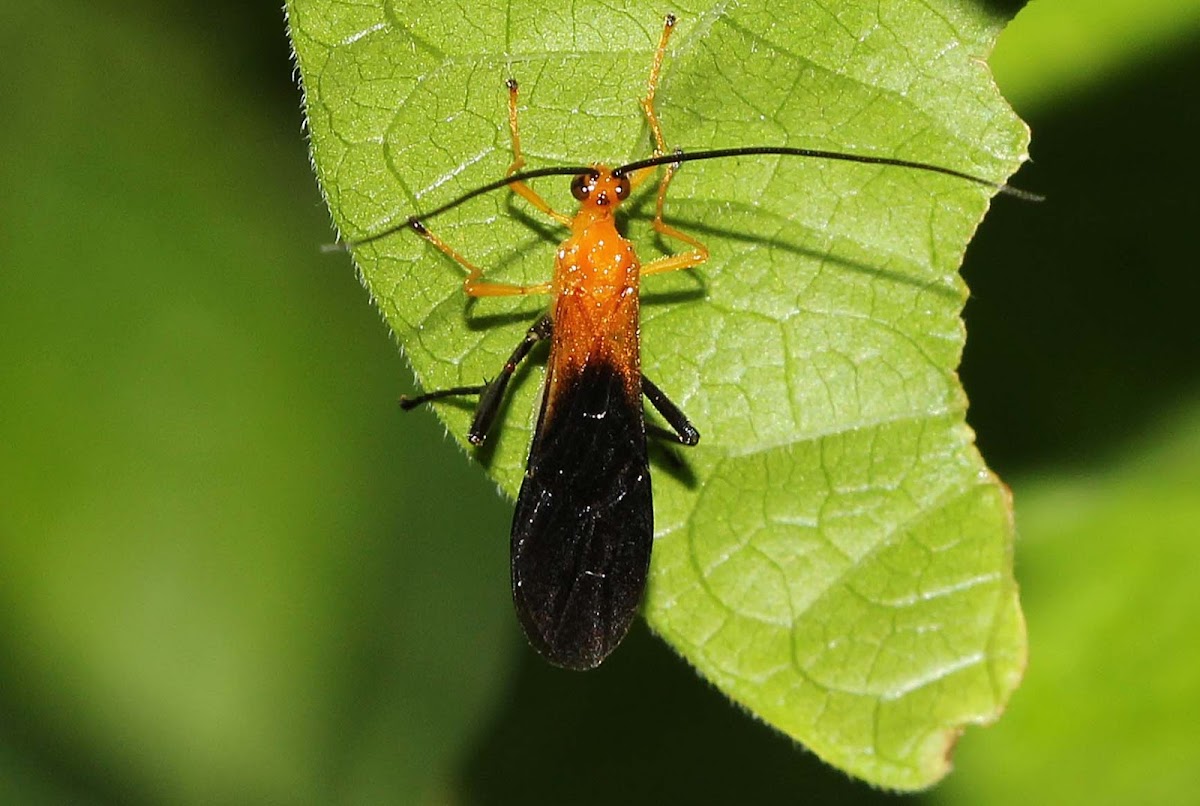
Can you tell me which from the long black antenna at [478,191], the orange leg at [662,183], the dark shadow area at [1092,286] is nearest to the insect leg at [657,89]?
the orange leg at [662,183]

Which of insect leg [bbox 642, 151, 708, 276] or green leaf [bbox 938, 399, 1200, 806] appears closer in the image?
insect leg [bbox 642, 151, 708, 276]

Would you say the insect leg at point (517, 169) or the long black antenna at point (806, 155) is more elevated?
the long black antenna at point (806, 155)

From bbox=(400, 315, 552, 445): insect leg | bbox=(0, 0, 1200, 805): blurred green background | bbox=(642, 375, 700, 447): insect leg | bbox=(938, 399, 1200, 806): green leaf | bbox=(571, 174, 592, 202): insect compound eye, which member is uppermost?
bbox=(571, 174, 592, 202): insect compound eye

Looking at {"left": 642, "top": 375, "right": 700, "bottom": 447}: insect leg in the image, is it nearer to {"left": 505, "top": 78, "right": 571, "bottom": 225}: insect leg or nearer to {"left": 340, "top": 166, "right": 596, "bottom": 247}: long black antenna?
{"left": 505, "top": 78, "right": 571, "bottom": 225}: insect leg

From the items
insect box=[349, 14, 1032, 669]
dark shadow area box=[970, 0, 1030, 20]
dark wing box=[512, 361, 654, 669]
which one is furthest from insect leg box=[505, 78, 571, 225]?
dark shadow area box=[970, 0, 1030, 20]

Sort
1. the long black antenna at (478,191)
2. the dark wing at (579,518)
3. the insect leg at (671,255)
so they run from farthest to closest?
the dark wing at (579,518), the insect leg at (671,255), the long black antenna at (478,191)

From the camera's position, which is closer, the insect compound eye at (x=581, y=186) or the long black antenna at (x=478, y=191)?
the long black antenna at (x=478, y=191)

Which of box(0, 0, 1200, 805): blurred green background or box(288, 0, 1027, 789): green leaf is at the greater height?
box(288, 0, 1027, 789): green leaf

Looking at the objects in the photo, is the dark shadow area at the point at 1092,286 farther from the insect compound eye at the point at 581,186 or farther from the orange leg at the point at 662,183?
the insect compound eye at the point at 581,186
